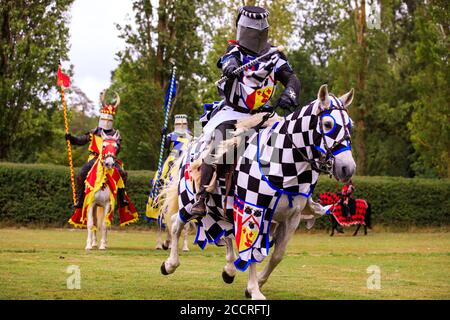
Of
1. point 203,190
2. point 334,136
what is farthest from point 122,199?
point 334,136

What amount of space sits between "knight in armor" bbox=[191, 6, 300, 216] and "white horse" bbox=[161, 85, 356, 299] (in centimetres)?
44

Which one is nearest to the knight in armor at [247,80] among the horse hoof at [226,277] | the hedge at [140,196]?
the horse hoof at [226,277]

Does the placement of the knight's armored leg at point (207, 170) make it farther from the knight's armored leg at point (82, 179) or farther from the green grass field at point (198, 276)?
the knight's armored leg at point (82, 179)

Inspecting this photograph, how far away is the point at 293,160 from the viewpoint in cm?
890

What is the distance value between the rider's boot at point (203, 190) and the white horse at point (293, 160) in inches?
22.0

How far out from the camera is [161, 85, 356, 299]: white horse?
8.57 meters

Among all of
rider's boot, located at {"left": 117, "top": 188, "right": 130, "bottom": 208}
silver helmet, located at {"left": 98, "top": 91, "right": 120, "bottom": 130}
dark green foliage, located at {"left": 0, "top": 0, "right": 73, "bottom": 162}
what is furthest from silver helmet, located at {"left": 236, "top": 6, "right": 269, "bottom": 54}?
dark green foliage, located at {"left": 0, "top": 0, "right": 73, "bottom": 162}

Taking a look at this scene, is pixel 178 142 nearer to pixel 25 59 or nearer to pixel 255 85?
pixel 255 85

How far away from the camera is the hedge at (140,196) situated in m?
27.3

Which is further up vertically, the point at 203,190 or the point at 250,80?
the point at 250,80

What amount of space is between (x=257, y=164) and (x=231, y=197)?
25.2 inches

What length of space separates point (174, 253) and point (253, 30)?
9.80ft
